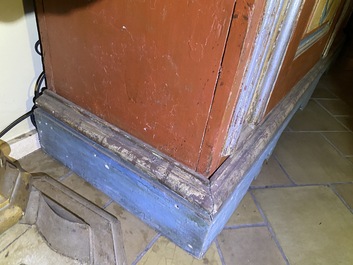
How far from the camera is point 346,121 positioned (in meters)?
1.80

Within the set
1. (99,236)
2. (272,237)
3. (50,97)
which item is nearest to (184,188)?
(99,236)

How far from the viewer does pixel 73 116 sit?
90cm

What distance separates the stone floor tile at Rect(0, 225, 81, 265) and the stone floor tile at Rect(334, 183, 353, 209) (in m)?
1.07

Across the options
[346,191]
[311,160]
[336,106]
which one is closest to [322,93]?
[336,106]

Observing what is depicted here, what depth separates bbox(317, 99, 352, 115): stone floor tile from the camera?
6.22 feet

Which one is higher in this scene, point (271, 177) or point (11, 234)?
point (11, 234)

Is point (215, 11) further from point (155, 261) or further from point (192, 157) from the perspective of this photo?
point (155, 261)

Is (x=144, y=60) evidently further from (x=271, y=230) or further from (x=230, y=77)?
(x=271, y=230)

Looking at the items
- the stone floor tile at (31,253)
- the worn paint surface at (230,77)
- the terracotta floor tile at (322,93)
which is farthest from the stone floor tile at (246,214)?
the terracotta floor tile at (322,93)

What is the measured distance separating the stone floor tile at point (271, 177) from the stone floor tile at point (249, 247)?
24cm

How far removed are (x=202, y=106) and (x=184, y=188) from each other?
0.73ft

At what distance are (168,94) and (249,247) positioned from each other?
0.58 meters

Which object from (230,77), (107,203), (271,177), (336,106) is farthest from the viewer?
(336,106)

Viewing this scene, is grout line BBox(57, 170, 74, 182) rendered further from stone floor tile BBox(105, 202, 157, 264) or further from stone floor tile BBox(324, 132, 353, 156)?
stone floor tile BBox(324, 132, 353, 156)
